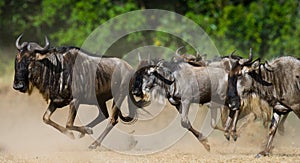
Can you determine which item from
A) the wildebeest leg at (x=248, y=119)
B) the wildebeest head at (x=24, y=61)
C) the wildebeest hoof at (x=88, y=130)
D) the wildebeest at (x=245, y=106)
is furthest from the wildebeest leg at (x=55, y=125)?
the wildebeest leg at (x=248, y=119)

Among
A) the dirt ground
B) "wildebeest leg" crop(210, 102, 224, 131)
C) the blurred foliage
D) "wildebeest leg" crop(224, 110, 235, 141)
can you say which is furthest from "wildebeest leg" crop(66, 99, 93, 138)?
the blurred foliage

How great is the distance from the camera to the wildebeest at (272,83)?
11633 mm

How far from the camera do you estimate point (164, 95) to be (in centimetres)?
1354

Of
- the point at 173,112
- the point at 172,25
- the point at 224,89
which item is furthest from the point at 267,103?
A: the point at 172,25

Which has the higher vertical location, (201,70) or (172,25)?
(172,25)

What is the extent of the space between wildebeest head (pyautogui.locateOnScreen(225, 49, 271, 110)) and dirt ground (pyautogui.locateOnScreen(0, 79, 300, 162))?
1.04 metres

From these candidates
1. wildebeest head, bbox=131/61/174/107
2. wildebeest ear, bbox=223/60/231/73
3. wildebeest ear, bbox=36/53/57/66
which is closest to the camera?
wildebeest ear, bbox=36/53/57/66

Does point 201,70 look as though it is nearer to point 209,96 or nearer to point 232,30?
point 209,96

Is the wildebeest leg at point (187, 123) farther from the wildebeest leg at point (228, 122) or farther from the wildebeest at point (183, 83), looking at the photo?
the wildebeest leg at point (228, 122)

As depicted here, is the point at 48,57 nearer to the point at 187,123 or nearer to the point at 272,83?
the point at 187,123

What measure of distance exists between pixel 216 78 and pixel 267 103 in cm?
182

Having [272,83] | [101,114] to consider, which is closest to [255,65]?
[272,83]

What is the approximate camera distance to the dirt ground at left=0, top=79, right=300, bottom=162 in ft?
36.6

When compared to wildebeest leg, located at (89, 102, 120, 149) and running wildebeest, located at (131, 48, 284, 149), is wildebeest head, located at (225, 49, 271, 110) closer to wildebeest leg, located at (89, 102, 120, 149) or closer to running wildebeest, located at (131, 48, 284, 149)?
running wildebeest, located at (131, 48, 284, 149)
